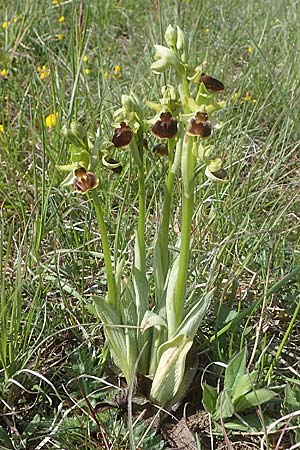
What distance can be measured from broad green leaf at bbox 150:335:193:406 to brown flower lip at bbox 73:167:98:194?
0.35 metres

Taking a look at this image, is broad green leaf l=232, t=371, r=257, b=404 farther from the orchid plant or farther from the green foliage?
the orchid plant

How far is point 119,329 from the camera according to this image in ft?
4.13

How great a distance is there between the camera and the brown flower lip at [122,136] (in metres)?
1.10

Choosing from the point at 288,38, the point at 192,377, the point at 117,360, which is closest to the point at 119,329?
the point at 117,360

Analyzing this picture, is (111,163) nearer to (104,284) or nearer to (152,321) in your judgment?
(152,321)

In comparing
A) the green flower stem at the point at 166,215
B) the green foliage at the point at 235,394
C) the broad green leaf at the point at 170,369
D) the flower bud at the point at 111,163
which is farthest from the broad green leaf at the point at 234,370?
the flower bud at the point at 111,163

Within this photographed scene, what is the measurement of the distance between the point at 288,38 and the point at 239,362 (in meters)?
1.82

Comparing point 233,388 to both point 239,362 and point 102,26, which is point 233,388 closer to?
point 239,362

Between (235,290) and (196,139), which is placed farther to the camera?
(235,290)

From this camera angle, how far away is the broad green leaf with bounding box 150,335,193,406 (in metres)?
1.19

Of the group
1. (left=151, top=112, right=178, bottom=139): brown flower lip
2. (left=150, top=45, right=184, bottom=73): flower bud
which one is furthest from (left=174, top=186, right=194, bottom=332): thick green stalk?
(left=150, top=45, right=184, bottom=73): flower bud

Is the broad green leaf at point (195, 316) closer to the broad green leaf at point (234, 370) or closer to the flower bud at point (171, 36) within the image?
the broad green leaf at point (234, 370)

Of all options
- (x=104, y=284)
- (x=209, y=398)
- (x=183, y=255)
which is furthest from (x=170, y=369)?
(x=104, y=284)

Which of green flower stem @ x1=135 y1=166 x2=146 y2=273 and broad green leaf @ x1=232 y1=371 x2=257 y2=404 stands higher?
green flower stem @ x1=135 y1=166 x2=146 y2=273
